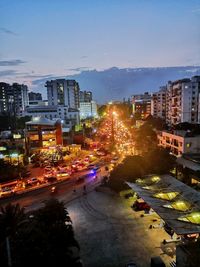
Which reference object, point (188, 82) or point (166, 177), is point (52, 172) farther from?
point (188, 82)

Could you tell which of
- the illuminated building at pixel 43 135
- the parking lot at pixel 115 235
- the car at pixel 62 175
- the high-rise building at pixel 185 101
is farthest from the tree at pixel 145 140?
the parking lot at pixel 115 235

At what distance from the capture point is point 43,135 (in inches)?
1892

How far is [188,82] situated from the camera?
6050cm

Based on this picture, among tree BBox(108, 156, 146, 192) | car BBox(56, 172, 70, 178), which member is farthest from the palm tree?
car BBox(56, 172, 70, 178)

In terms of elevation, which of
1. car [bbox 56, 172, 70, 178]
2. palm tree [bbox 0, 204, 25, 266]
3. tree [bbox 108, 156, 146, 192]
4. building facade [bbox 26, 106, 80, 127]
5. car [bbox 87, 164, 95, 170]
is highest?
building facade [bbox 26, 106, 80, 127]

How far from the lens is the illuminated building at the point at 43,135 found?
46.9 meters

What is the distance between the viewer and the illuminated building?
46.9 metres

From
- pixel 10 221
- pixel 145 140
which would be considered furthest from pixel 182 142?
pixel 10 221

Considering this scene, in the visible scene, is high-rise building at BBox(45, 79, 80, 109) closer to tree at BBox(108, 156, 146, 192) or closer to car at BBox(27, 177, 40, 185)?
car at BBox(27, 177, 40, 185)

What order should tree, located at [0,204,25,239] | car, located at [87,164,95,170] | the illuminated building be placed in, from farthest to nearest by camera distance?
the illuminated building
car, located at [87,164,95,170]
tree, located at [0,204,25,239]

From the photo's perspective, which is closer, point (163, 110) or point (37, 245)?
point (37, 245)

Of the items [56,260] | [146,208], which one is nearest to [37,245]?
[56,260]

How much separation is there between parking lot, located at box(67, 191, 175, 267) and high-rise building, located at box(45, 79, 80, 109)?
85493mm

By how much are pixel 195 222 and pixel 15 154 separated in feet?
95.1
